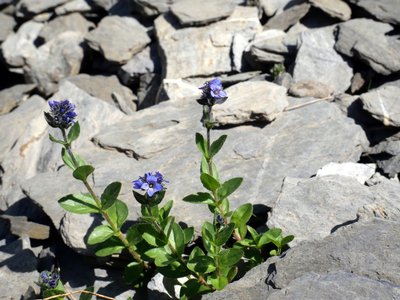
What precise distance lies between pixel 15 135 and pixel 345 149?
4521 mm

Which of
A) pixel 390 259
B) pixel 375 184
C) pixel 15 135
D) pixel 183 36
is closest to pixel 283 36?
pixel 183 36

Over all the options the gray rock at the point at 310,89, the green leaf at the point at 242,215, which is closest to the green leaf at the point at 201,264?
the green leaf at the point at 242,215

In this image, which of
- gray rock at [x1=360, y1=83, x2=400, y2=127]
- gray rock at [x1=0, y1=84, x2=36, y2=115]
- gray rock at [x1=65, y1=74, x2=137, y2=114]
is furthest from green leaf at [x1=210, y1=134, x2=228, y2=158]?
gray rock at [x1=0, y1=84, x2=36, y2=115]

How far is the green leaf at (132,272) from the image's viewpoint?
5617 millimetres

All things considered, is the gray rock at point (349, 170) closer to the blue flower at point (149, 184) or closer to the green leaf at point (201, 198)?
the green leaf at point (201, 198)

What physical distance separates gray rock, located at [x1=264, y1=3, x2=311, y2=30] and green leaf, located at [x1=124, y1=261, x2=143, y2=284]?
177 inches

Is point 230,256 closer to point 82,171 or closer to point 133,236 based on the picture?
point 133,236

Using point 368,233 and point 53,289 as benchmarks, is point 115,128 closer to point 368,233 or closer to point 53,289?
point 53,289

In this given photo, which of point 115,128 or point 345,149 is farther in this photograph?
point 115,128

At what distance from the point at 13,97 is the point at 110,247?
4.72m

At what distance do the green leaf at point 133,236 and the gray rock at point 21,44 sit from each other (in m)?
5.67

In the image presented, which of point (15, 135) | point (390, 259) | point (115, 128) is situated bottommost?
point (15, 135)

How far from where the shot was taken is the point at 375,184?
19.3 feet

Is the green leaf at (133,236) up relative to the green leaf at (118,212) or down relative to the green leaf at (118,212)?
down
